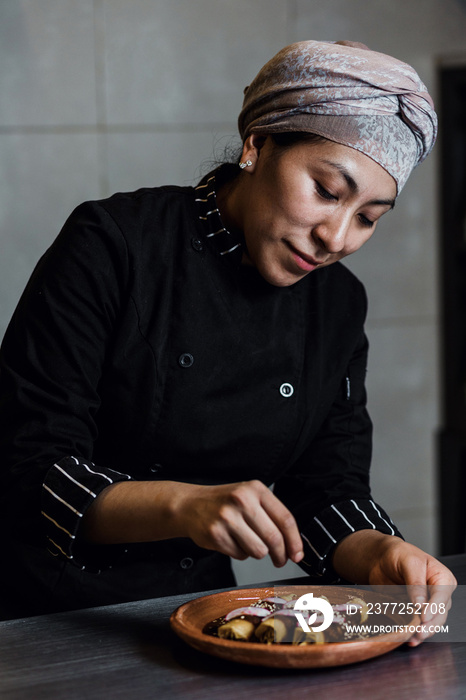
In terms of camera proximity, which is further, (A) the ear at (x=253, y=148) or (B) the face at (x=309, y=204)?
(A) the ear at (x=253, y=148)

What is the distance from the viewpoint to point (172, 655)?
975 millimetres

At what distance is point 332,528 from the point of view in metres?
1.35

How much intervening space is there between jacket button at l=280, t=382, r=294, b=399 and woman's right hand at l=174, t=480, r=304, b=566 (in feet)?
1.58

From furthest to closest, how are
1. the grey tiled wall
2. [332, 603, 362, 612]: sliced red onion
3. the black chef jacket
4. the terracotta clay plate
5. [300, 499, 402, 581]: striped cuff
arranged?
the grey tiled wall → [300, 499, 402, 581]: striped cuff → the black chef jacket → [332, 603, 362, 612]: sliced red onion → the terracotta clay plate

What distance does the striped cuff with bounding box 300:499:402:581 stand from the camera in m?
1.33

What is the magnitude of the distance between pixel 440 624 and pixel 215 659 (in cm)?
29

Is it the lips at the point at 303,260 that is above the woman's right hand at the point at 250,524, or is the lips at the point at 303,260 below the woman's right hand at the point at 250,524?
above

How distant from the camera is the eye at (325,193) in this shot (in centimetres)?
124

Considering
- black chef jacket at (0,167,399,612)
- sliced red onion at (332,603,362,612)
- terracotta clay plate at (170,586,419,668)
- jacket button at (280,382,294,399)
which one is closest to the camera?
terracotta clay plate at (170,586,419,668)

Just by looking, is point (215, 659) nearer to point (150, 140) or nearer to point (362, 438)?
point (362, 438)

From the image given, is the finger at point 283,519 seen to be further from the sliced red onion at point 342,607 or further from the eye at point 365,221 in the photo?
the eye at point 365,221

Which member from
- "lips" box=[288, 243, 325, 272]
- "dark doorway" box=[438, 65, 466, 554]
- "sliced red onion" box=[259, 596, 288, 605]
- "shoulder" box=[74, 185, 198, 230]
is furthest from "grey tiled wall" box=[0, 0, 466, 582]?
"sliced red onion" box=[259, 596, 288, 605]

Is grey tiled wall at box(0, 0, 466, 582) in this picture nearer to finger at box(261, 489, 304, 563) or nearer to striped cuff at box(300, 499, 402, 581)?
striped cuff at box(300, 499, 402, 581)

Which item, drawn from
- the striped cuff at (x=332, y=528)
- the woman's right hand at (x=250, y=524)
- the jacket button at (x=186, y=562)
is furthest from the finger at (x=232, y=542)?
the jacket button at (x=186, y=562)
